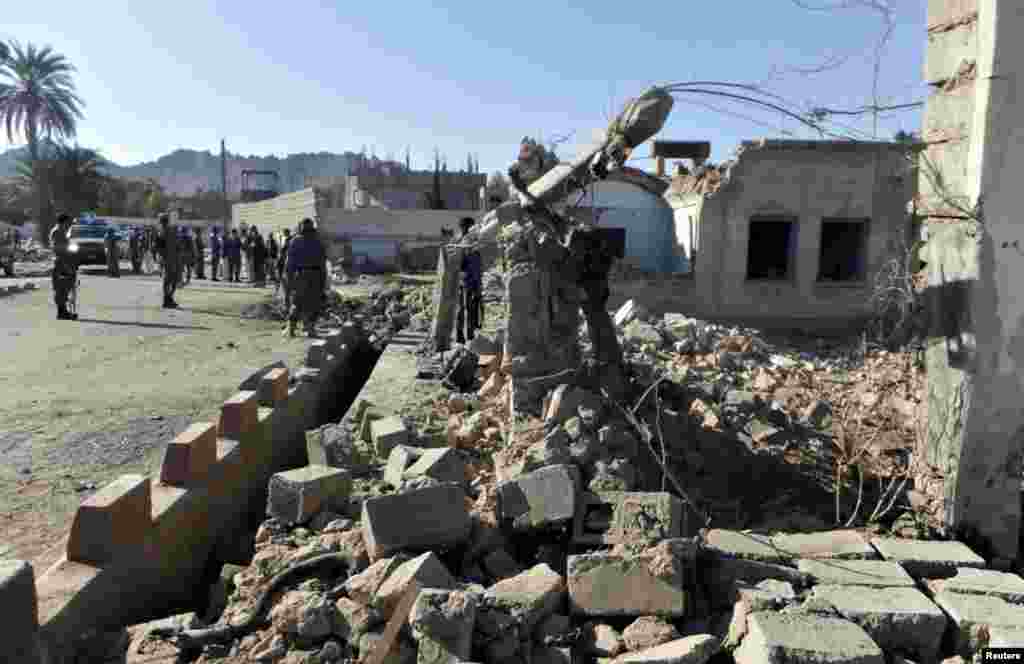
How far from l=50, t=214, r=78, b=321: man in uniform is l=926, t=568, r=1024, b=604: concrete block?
40.2ft

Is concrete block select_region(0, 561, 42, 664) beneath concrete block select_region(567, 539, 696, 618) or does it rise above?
above

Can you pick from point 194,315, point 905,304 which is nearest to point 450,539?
point 905,304

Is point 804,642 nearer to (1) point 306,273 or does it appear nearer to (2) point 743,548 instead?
(2) point 743,548

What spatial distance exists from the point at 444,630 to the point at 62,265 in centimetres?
1175

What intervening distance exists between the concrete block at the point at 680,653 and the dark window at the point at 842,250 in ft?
47.3

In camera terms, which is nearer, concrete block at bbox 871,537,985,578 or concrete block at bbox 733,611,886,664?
concrete block at bbox 733,611,886,664

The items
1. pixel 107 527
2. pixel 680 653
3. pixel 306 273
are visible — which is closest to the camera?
pixel 680 653

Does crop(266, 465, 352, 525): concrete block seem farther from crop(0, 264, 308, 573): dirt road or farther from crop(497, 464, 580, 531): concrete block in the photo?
crop(0, 264, 308, 573): dirt road

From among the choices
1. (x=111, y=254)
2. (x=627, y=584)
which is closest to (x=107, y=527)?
(x=627, y=584)

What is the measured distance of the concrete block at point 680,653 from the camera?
8.31ft

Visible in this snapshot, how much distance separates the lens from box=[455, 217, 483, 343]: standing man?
9297mm

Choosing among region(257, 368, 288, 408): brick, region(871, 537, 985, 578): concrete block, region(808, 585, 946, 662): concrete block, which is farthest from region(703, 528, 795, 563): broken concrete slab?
region(257, 368, 288, 408): brick

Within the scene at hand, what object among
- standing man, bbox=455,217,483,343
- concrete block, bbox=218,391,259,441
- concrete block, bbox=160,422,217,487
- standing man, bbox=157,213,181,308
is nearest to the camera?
concrete block, bbox=160,422,217,487

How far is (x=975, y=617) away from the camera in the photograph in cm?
295
